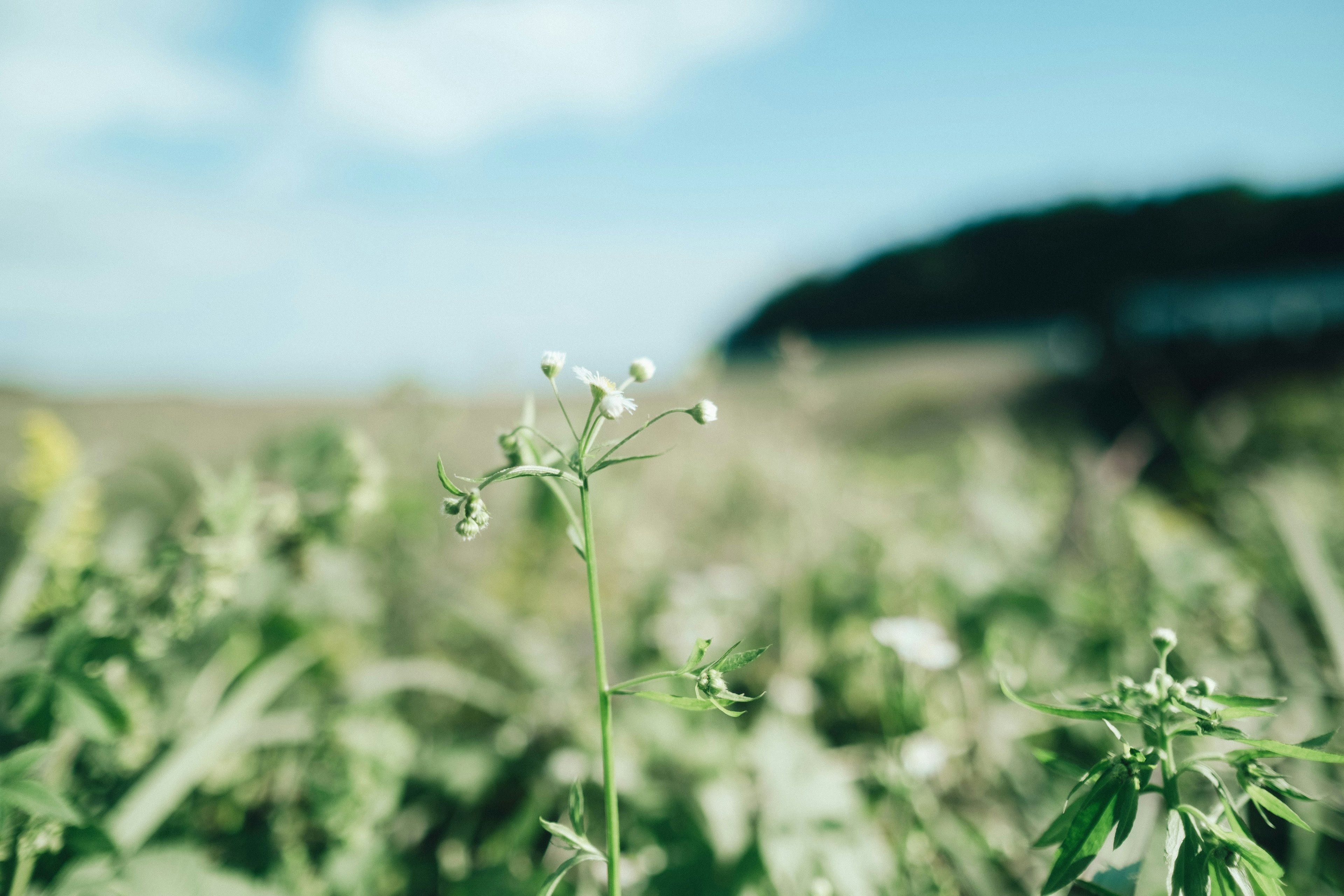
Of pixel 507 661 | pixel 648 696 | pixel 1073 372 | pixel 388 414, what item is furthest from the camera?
pixel 1073 372

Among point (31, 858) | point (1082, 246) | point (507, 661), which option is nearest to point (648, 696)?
point (31, 858)

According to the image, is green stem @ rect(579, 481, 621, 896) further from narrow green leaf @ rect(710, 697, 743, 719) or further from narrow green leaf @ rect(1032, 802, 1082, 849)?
narrow green leaf @ rect(1032, 802, 1082, 849)

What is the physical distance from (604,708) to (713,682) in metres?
0.11

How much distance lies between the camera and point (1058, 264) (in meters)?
14.7

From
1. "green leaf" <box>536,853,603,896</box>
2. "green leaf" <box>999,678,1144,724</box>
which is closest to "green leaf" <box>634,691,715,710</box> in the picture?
"green leaf" <box>536,853,603,896</box>

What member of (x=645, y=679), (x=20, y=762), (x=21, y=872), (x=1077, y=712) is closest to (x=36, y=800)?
(x=20, y=762)

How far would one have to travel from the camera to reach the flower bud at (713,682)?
1.85 feet

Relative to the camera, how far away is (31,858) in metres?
0.78

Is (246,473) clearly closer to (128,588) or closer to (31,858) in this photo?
(128,588)

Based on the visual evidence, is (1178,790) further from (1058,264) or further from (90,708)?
(1058,264)

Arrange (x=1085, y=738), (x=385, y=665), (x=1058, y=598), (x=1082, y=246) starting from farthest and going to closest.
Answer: (x=1082, y=246) → (x=1058, y=598) → (x=385, y=665) → (x=1085, y=738)

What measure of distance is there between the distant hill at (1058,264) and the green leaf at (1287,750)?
606cm

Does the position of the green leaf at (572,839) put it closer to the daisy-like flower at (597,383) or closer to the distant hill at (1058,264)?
the daisy-like flower at (597,383)

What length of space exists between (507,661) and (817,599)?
2.57 feet
